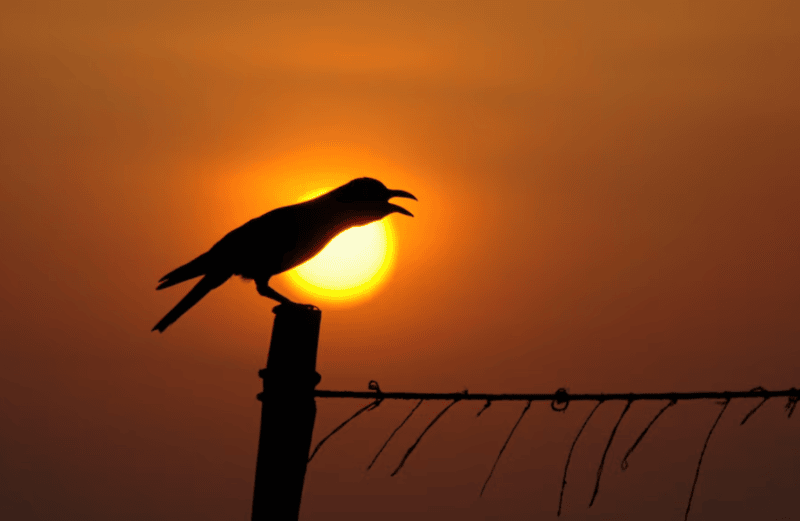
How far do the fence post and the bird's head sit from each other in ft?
9.71

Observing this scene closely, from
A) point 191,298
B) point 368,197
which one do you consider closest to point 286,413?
point 191,298

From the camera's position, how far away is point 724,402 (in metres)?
4.51

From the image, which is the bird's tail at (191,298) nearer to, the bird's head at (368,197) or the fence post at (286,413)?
the bird's head at (368,197)

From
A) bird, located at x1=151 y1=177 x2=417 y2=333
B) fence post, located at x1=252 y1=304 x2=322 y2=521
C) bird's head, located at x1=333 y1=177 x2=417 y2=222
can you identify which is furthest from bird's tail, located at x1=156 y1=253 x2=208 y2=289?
fence post, located at x1=252 y1=304 x2=322 y2=521

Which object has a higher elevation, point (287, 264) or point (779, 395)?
point (287, 264)

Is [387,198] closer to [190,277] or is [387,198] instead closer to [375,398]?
[190,277]

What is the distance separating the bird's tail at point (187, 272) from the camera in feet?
22.5

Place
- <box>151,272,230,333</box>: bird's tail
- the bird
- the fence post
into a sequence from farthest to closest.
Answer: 1. the bird
2. <box>151,272,230,333</box>: bird's tail
3. the fence post

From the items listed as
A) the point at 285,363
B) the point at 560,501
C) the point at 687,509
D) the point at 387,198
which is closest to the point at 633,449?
the point at 687,509

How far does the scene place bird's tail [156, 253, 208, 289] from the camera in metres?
6.84

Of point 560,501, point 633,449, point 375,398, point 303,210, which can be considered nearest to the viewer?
point 560,501

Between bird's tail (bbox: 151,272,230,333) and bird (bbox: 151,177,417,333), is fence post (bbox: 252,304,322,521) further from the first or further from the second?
bird (bbox: 151,177,417,333)

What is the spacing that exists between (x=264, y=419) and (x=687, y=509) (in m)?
1.86

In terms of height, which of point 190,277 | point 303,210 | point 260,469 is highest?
point 303,210
